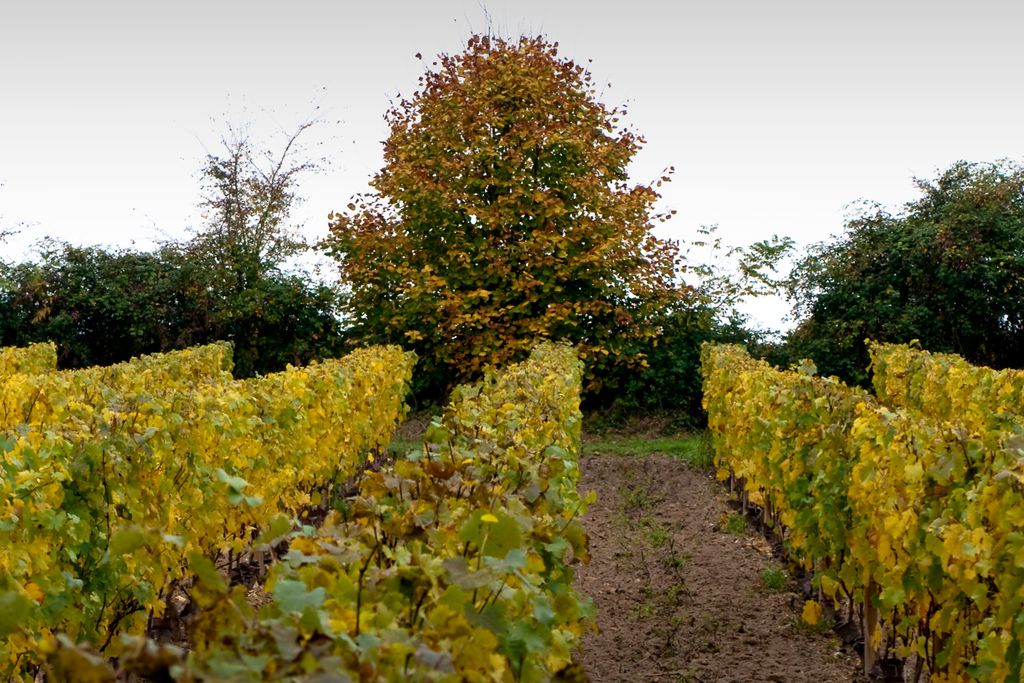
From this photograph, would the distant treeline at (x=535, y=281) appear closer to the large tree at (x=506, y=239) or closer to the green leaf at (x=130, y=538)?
the large tree at (x=506, y=239)

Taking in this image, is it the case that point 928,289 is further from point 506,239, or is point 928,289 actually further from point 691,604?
point 691,604

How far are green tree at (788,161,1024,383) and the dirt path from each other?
10.7 m

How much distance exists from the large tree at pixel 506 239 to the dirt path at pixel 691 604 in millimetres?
8603

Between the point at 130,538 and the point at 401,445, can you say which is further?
the point at 401,445

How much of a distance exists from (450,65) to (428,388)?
22.8 feet

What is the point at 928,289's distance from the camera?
23078mm

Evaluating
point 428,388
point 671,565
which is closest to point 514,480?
point 671,565

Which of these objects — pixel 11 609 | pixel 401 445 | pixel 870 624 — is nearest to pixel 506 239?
pixel 401 445

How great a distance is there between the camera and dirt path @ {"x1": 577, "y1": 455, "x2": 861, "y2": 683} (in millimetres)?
7004

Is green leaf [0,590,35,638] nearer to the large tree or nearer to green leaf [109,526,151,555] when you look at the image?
green leaf [109,526,151,555]

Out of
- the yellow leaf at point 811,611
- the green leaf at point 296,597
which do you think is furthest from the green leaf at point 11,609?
the yellow leaf at point 811,611

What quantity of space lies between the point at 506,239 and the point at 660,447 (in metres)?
5.42

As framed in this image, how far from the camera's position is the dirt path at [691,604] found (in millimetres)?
7004

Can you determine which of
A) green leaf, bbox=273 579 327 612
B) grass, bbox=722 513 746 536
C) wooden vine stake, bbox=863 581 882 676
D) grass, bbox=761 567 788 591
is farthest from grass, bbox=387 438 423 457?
green leaf, bbox=273 579 327 612
